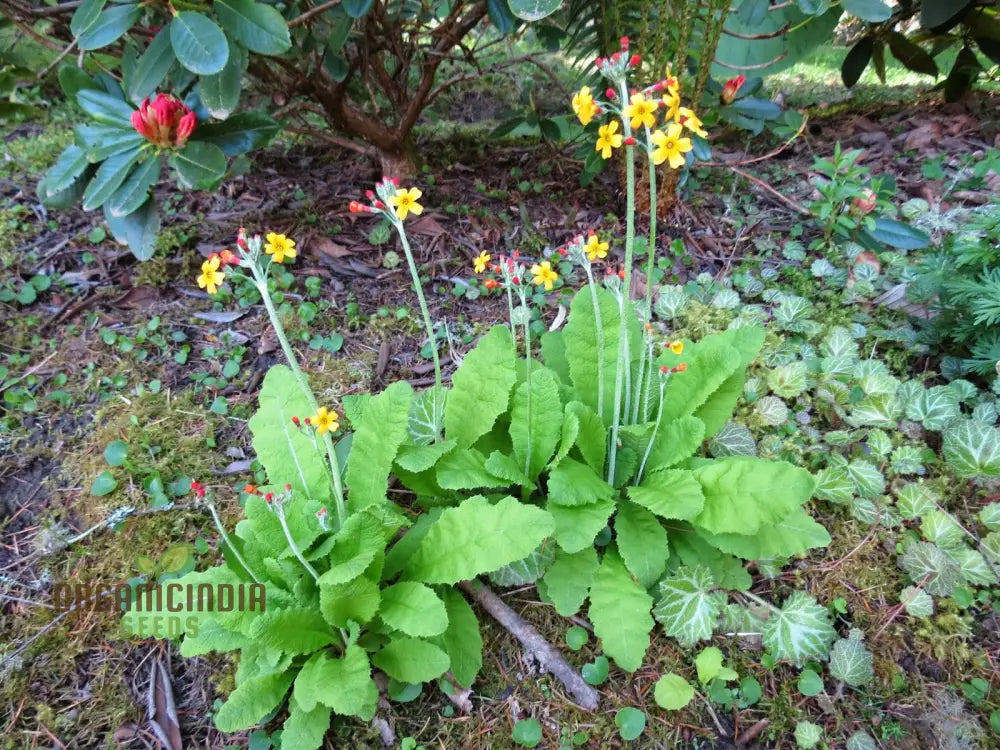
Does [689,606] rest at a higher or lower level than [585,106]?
lower

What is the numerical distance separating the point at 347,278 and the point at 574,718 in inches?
75.3

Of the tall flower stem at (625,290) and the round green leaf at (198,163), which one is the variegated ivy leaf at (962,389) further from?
the round green leaf at (198,163)

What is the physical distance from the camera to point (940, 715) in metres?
1.36

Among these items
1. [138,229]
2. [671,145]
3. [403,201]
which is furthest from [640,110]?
[138,229]

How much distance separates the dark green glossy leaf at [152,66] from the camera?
68.8 inches

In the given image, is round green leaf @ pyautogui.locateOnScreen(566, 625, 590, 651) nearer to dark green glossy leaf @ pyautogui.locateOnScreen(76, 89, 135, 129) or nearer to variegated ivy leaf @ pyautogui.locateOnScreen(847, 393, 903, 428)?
variegated ivy leaf @ pyautogui.locateOnScreen(847, 393, 903, 428)

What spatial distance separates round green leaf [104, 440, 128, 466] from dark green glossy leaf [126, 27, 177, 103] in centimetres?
107

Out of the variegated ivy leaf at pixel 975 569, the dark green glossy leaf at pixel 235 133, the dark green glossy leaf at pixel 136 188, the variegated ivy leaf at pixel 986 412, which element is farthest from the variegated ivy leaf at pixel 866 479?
the dark green glossy leaf at pixel 136 188

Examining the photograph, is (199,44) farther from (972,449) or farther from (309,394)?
(972,449)

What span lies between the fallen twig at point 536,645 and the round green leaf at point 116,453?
46.2 inches

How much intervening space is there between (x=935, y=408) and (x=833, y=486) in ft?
1.58

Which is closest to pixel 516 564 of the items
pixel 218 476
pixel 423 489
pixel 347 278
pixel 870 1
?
pixel 423 489

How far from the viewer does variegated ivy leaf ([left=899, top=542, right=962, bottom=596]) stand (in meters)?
1.52

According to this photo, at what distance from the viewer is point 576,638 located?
1522 millimetres
